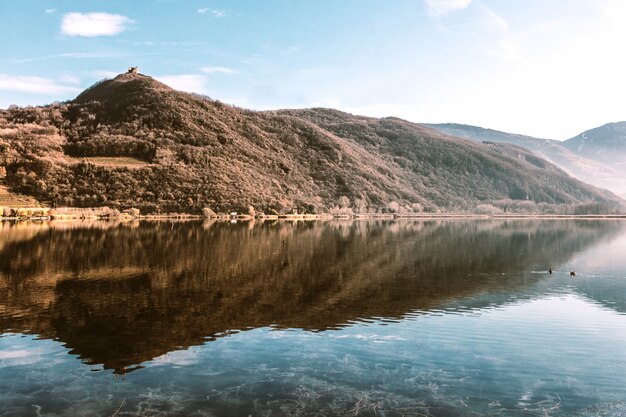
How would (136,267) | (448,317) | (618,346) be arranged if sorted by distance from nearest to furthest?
1. (618,346)
2. (448,317)
3. (136,267)

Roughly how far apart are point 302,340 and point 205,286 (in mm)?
15624

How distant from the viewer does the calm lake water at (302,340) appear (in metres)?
16.8

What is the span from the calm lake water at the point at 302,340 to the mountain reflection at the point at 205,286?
0.62 feet

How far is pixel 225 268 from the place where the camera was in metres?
48.3

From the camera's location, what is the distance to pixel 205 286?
38.2m

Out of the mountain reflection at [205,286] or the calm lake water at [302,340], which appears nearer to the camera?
the calm lake water at [302,340]

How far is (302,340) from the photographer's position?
80.3ft

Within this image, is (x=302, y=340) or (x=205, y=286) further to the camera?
(x=205, y=286)

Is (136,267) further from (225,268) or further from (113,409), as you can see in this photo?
(113,409)

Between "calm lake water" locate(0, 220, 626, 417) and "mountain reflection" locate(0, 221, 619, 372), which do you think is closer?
"calm lake water" locate(0, 220, 626, 417)

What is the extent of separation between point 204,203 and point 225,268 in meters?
129

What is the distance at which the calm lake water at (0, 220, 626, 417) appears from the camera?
1681cm

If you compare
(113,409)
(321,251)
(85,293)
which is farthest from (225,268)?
(113,409)

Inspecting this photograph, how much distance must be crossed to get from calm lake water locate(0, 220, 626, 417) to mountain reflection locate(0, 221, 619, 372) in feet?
0.62
